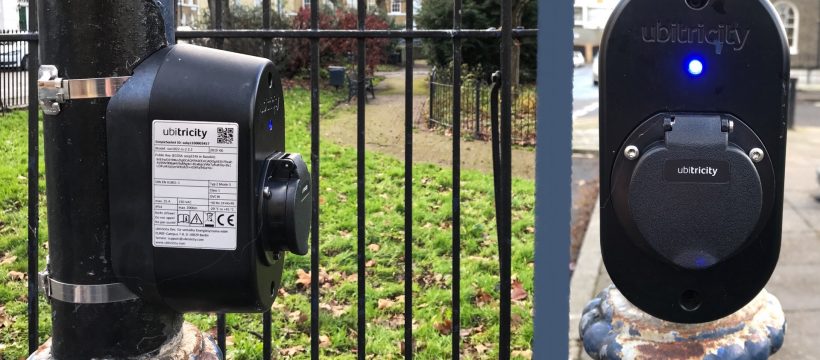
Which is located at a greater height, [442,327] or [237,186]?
[237,186]

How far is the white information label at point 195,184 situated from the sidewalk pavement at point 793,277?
104 inches

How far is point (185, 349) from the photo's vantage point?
1383mm

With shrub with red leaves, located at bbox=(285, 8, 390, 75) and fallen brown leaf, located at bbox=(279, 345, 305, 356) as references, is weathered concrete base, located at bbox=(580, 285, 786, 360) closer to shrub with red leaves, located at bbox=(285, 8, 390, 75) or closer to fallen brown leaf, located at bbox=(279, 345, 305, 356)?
shrub with red leaves, located at bbox=(285, 8, 390, 75)

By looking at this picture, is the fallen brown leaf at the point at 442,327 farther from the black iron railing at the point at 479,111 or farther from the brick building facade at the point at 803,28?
the brick building facade at the point at 803,28

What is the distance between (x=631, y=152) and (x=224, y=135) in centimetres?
58

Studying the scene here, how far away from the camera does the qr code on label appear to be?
1.22 meters

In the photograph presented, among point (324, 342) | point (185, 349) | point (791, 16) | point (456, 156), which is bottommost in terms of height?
point (324, 342)

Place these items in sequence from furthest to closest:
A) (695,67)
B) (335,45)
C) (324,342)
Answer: (335,45), (324,342), (695,67)

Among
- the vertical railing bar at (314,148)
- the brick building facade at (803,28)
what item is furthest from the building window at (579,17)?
the brick building facade at (803,28)

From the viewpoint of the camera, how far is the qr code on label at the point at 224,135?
122cm

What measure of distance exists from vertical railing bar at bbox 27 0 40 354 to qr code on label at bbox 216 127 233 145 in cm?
109

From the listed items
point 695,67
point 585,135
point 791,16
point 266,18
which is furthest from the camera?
point 791,16

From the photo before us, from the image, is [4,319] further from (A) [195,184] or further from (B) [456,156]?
(A) [195,184]

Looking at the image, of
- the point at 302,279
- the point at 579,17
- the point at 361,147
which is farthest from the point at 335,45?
the point at 579,17
